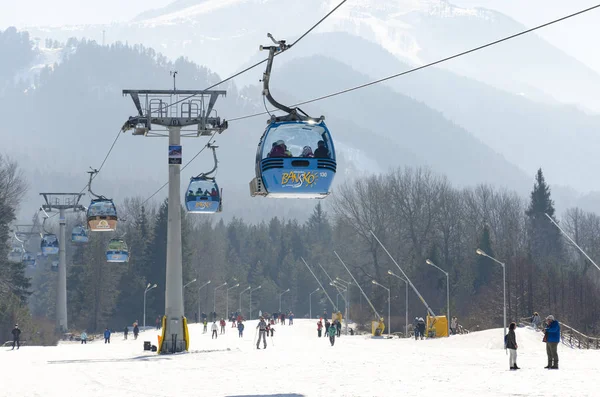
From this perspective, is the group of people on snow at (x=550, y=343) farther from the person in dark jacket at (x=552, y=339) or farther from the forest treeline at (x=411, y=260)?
the forest treeline at (x=411, y=260)

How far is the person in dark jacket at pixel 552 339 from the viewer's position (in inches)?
1255

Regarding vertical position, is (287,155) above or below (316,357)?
above

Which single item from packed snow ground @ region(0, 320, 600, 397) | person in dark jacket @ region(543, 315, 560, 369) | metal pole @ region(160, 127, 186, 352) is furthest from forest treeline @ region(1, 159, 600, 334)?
person in dark jacket @ region(543, 315, 560, 369)

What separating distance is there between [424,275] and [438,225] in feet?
33.9

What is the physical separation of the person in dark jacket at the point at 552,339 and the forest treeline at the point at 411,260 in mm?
58781

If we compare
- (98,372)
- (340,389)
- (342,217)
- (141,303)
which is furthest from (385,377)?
(141,303)

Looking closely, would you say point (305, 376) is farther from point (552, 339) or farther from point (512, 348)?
point (552, 339)

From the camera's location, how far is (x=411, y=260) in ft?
391

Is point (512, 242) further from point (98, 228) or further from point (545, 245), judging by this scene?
point (98, 228)

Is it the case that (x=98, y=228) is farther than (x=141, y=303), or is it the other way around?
(x=141, y=303)

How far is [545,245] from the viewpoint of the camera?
14462 cm

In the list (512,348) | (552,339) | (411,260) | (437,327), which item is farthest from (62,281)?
(552,339)

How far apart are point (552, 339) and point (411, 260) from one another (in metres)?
87.3

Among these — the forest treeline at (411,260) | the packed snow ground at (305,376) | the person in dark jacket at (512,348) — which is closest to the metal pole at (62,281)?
the forest treeline at (411,260)
